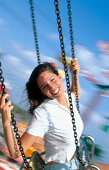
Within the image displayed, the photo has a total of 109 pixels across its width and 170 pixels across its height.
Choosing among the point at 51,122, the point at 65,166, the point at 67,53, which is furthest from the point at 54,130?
the point at 67,53

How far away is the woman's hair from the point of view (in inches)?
36.4

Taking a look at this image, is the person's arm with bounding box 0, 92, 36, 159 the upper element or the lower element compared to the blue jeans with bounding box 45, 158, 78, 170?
upper

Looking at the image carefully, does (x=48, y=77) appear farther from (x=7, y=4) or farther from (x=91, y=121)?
(x=7, y=4)

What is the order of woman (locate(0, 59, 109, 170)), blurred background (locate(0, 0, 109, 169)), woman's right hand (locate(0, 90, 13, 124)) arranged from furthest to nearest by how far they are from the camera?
blurred background (locate(0, 0, 109, 169)) < woman (locate(0, 59, 109, 170)) < woman's right hand (locate(0, 90, 13, 124))

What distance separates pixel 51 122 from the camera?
87 cm

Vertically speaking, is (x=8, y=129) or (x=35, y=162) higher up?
(x=8, y=129)

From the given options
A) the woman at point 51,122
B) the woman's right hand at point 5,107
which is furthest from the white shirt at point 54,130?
the woman's right hand at point 5,107

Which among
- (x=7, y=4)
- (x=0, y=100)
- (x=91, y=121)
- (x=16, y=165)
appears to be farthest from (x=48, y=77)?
(x=7, y=4)

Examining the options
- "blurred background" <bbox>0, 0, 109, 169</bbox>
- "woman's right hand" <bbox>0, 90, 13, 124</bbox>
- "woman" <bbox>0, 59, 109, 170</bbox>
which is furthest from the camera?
"blurred background" <bbox>0, 0, 109, 169</bbox>

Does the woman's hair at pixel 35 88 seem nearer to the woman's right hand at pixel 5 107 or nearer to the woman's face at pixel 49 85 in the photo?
the woman's face at pixel 49 85

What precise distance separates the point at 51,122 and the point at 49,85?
0.47ft

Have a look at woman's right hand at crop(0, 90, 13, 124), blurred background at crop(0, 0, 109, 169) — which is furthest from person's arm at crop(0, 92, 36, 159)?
blurred background at crop(0, 0, 109, 169)

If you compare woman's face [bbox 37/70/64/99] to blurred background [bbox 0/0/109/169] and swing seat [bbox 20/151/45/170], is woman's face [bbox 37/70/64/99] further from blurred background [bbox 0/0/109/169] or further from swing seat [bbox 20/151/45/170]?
blurred background [bbox 0/0/109/169]

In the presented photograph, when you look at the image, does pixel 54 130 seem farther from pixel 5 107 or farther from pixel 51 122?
pixel 5 107
